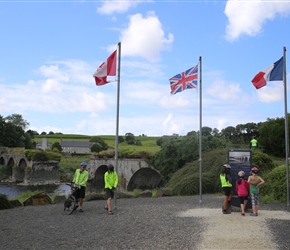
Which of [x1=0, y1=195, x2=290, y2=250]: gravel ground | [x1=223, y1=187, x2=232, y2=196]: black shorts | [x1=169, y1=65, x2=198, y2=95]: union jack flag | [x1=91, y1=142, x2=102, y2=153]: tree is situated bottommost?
[x1=0, y1=195, x2=290, y2=250]: gravel ground

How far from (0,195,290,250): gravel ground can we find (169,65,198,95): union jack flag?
4.95 metres

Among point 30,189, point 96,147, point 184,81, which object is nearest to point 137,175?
point 184,81

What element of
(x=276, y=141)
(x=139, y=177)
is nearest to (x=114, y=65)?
(x=139, y=177)

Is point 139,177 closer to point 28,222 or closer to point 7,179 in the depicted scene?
point 28,222

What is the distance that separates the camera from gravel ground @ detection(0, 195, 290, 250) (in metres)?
8.95

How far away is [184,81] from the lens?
55.1 ft

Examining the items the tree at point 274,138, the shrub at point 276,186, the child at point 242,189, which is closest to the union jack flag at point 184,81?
→ the child at point 242,189

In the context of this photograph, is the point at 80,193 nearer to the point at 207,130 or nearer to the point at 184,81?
the point at 184,81

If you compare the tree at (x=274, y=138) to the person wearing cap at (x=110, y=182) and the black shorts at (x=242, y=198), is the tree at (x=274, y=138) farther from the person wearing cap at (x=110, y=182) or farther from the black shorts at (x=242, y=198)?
the person wearing cap at (x=110, y=182)

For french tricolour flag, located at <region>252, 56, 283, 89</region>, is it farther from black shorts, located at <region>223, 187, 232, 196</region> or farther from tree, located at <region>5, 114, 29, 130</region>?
tree, located at <region>5, 114, 29, 130</region>

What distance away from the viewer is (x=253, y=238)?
937cm

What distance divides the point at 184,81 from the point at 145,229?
7.78 meters

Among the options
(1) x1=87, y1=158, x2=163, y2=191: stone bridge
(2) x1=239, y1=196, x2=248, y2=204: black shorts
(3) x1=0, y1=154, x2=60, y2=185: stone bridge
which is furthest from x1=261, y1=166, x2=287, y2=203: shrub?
(3) x1=0, y1=154, x2=60, y2=185: stone bridge

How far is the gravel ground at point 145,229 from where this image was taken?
895 centimetres
